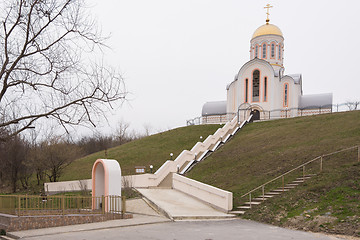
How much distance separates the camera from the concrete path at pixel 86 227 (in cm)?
1058

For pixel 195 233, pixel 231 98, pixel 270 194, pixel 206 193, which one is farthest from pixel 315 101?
pixel 195 233

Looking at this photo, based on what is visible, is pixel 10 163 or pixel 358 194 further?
Answer: pixel 10 163

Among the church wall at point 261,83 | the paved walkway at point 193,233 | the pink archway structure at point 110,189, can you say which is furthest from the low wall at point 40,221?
the church wall at point 261,83

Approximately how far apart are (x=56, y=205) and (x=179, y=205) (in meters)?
5.97

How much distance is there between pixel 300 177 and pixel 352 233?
25.2 feet

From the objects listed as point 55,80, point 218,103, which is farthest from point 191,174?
point 218,103

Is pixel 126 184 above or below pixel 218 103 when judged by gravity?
below

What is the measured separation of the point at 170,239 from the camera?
1020 cm

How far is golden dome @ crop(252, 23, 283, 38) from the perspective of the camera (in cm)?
5050

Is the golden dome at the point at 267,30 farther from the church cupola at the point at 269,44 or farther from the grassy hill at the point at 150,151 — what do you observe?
the grassy hill at the point at 150,151

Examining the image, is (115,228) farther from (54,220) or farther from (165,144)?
(165,144)

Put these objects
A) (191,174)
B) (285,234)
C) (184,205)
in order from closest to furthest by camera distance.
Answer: (285,234), (184,205), (191,174)

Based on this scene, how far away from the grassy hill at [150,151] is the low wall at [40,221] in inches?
604

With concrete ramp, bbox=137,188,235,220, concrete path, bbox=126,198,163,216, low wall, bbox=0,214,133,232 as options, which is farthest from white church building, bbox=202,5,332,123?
low wall, bbox=0,214,133,232
